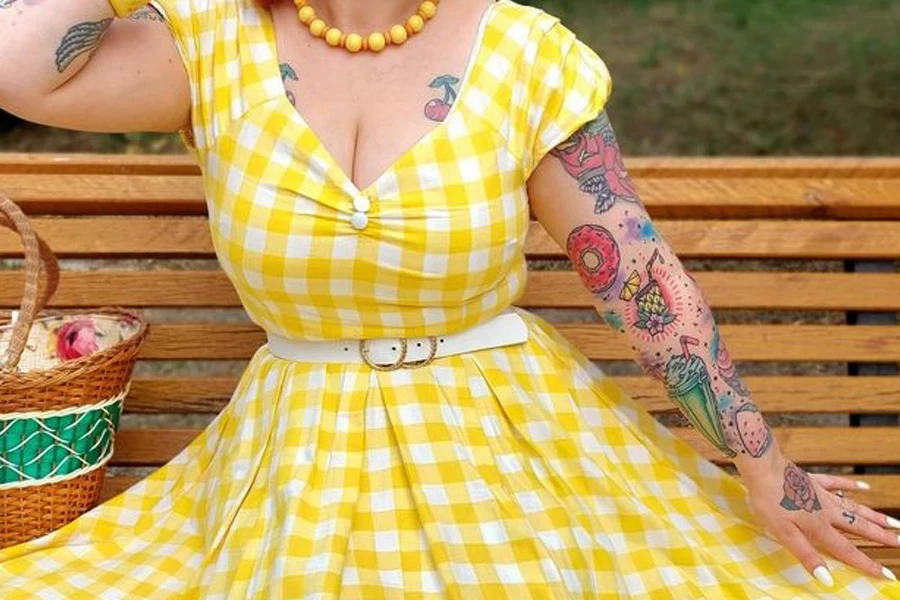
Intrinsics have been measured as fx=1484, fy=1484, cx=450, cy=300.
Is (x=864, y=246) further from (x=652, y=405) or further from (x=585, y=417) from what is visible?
(x=585, y=417)

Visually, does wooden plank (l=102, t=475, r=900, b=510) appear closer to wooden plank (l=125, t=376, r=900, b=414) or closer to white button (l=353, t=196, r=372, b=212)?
wooden plank (l=125, t=376, r=900, b=414)

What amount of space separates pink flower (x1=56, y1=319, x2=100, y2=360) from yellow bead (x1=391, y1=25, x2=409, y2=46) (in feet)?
2.68

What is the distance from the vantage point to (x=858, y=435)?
3.06 metres

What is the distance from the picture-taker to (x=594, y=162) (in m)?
2.31

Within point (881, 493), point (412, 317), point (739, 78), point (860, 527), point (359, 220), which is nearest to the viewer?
point (359, 220)

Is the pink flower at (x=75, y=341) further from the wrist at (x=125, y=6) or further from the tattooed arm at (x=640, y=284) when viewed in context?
the tattooed arm at (x=640, y=284)

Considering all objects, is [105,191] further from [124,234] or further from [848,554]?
[848,554]

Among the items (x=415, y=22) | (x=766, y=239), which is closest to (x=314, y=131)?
(x=415, y=22)

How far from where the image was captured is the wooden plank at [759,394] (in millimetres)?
3051

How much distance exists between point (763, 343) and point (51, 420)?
4.80 ft

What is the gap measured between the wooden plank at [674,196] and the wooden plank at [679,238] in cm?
4

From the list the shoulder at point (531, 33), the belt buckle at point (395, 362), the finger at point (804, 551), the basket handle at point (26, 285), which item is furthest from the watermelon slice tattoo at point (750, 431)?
the basket handle at point (26, 285)

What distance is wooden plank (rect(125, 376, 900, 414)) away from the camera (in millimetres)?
3051

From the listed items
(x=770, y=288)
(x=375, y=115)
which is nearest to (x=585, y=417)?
(x=375, y=115)
